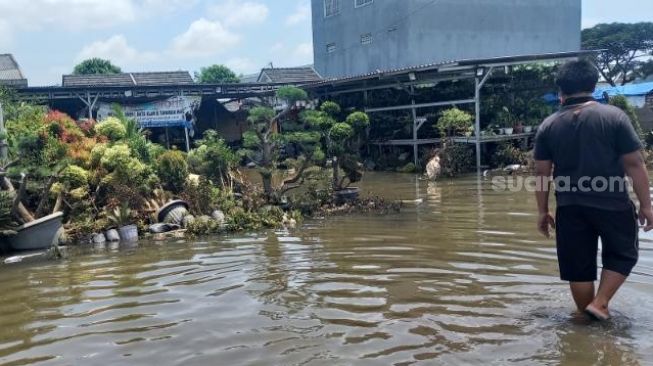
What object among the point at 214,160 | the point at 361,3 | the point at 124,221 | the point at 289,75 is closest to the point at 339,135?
the point at 214,160

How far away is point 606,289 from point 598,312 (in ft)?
0.53

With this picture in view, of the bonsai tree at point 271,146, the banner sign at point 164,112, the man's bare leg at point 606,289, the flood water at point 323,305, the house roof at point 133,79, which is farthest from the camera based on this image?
the house roof at point 133,79

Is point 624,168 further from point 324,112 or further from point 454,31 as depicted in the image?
point 454,31

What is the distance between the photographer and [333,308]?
4.51 meters

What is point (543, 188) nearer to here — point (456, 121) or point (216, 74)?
point (456, 121)

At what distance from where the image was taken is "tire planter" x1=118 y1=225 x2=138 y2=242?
880 centimetres

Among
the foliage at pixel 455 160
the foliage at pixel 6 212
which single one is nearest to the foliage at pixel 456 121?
the foliage at pixel 455 160

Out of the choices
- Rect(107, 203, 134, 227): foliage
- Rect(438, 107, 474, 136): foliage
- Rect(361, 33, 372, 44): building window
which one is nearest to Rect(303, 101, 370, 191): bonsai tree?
Rect(107, 203, 134, 227): foliage

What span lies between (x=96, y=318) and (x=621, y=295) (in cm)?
405

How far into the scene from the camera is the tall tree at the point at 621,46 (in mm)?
34250

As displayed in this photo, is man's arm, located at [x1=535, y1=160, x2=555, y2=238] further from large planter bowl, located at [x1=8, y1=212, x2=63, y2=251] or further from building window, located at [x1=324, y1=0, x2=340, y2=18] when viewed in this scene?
building window, located at [x1=324, y1=0, x2=340, y2=18]

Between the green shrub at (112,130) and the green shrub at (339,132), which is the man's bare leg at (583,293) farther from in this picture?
the green shrub at (112,130)

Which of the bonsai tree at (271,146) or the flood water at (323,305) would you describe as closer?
the flood water at (323,305)

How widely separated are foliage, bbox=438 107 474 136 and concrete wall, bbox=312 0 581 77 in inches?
379
